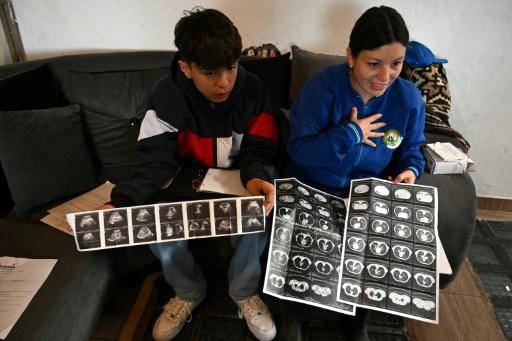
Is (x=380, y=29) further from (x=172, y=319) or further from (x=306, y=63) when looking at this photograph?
(x=172, y=319)

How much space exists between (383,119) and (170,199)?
2.53 ft

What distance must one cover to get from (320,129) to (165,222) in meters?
0.58

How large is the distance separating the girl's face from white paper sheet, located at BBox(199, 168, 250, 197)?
1.67 feet

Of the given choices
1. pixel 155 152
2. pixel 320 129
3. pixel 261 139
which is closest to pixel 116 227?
pixel 155 152

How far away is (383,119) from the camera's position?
1.12 m

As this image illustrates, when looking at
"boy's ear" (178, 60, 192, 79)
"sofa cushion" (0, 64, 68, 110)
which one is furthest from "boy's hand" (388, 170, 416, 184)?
"sofa cushion" (0, 64, 68, 110)

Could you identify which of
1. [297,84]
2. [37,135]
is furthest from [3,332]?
[297,84]

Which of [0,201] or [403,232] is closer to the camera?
[403,232]

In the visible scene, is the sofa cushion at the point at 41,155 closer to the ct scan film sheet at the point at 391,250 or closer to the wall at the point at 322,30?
the wall at the point at 322,30

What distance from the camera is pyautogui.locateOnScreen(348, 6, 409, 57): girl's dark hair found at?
917 millimetres

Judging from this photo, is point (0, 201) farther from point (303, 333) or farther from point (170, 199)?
point (303, 333)

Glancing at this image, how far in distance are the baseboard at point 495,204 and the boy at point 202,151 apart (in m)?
1.43

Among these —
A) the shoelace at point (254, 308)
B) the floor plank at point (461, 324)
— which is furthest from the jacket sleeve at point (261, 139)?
the floor plank at point (461, 324)

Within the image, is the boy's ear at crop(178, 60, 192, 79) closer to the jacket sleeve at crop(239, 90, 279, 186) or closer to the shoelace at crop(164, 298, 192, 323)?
the jacket sleeve at crop(239, 90, 279, 186)
